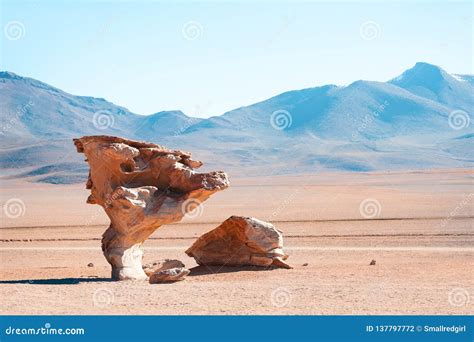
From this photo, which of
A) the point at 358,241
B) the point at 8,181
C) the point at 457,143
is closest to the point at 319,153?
the point at 457,143

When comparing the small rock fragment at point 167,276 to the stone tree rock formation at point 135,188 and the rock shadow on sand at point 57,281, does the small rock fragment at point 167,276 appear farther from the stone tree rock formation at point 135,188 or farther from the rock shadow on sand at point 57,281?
the rock shadow on sand at point 57,281

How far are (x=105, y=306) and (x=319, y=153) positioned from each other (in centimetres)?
14762

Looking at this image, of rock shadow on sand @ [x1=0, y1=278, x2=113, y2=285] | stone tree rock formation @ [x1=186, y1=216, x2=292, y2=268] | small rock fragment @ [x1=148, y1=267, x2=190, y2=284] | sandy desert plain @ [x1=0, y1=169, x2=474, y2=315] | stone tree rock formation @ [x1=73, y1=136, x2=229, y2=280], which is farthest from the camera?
stone tree rock formation @ [x1=186, y1=216, x2=292, y2=268]

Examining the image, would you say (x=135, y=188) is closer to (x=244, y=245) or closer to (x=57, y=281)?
(x=57, y=281)

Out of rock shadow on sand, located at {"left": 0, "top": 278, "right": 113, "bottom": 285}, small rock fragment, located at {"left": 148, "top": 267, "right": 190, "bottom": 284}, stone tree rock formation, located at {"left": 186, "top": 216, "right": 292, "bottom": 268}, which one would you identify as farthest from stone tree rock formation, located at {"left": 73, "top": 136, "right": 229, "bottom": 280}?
stone tree rock formation, located at {"left": 186, "top": 216, "right": 292, "bottom": 268}

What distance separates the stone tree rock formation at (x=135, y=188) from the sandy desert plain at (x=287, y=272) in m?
1.16

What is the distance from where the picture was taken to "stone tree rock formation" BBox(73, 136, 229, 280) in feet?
58.9

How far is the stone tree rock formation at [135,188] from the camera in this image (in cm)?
1794

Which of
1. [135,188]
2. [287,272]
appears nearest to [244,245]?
[287,272]

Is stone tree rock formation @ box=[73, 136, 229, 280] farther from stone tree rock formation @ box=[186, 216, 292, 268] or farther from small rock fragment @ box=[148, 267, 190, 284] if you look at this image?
stone tree rock formation @ box=[186, 216, 292, 268]

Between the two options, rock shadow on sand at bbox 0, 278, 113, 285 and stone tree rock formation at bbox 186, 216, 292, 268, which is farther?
stone tree rock formation at bbox 186, 216, 292, 268

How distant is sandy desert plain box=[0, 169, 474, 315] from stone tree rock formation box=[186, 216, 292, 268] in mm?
408

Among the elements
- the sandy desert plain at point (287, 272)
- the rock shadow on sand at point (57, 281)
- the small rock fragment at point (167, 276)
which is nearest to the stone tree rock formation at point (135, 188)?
the rock shadow on sand at point (57, 281)
